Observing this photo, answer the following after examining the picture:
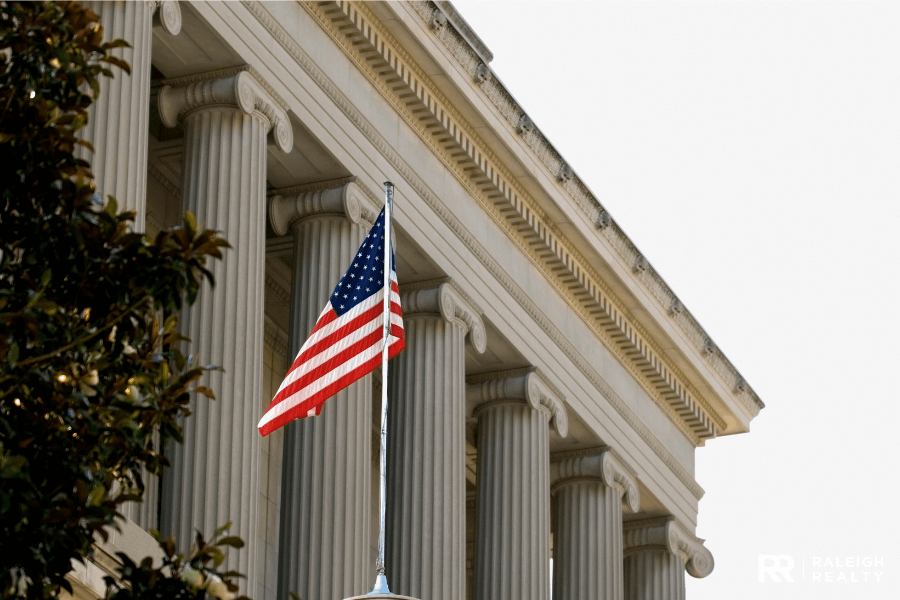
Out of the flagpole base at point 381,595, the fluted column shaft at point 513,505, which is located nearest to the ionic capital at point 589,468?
the fluted column shaft at point 513,505

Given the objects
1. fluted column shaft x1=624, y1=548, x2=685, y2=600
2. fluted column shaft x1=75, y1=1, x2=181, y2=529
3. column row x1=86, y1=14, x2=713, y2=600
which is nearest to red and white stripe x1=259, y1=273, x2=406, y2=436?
fluted column shaft x1=75, y1=1, x2=181, y2=529

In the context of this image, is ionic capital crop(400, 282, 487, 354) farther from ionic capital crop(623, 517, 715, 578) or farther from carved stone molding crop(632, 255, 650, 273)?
ionic capital crop(623, 517, 715, 578)

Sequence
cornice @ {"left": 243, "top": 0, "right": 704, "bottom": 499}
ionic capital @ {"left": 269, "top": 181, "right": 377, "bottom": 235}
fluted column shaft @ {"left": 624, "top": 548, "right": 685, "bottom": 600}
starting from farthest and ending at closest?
fluted column shaft @ {"left": 624, "top": 548, "right": 685, "bottom": 600} < ionic capital @ {"left": 269, "top": 181, "right": 377, "bottom": 235} < cornice @ {"left": 243, "top": 0, "right": 704, "bottom": 499}

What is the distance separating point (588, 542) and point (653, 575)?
404 centimetres

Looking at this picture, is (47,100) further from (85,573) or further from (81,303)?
(85,573)

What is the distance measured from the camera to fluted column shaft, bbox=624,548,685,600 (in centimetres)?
4216

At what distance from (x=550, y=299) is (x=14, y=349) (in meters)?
26.9

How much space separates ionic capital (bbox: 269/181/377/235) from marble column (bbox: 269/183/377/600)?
0.02m

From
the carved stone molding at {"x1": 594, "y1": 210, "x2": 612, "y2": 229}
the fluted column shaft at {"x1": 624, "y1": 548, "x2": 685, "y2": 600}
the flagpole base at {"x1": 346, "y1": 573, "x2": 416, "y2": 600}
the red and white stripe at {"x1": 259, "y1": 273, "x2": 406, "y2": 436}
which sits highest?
the carved stone molding at {"x1": 594, "y1": 210, "x2": 612, "y2": 229}

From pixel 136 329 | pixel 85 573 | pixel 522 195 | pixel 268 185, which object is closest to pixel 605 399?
pixel 522 195

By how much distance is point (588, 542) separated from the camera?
1534 inches

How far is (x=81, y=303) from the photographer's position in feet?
39.6

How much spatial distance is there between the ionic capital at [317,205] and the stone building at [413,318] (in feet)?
0.12

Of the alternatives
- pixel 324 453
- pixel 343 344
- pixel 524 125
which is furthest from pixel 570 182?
pixel 343 344
